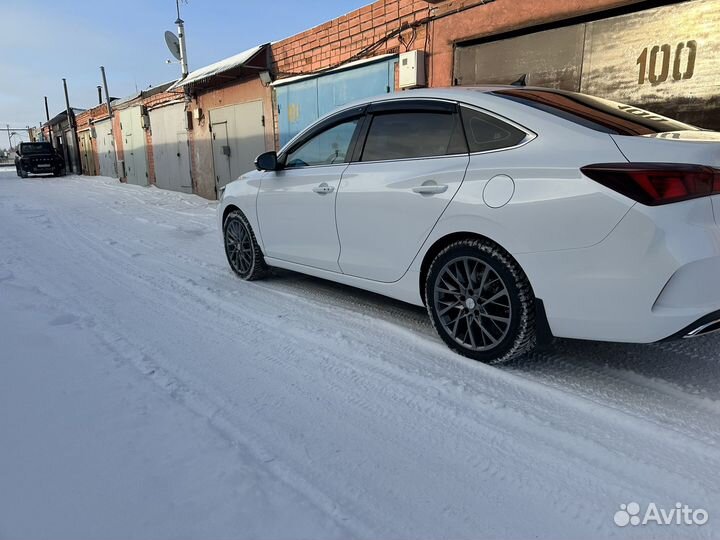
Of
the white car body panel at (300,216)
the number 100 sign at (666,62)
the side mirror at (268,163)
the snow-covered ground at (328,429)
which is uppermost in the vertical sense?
the number 100 sign at (666,62)

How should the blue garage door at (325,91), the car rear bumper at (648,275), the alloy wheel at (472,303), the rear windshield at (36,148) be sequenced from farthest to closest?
the rear windshield at (36,148)
the blue garage door at (325,91)
the alloy wheel at (472,303)
the car rear bumper at (648,275)

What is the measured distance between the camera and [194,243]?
646 centimetres

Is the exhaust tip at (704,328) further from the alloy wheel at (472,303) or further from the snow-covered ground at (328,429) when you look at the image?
the alloy wheel at (472,303)

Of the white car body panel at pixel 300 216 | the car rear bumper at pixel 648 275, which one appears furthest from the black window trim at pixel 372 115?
the car rear bumper at pixel 648 275

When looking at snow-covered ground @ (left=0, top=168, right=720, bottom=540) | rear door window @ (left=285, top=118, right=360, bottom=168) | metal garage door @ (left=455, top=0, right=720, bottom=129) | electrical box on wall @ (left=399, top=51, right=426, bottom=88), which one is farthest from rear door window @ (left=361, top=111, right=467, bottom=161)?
electrical box on wall @ (left=399, top=51, right=426, bottom=88)

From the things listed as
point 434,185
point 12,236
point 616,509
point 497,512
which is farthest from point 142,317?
point 12,236

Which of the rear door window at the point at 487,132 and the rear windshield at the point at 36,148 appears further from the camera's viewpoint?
the rear windshield at the point at 36,148

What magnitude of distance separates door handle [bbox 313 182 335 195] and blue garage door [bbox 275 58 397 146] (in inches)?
151

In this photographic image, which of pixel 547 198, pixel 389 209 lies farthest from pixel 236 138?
pixel 547 198

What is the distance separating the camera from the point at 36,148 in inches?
993

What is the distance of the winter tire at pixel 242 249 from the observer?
4348 millimetres

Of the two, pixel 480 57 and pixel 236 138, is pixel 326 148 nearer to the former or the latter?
pixel 480 57

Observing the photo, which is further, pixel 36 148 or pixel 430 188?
pixel 36 148

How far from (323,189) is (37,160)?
27.3 meters
